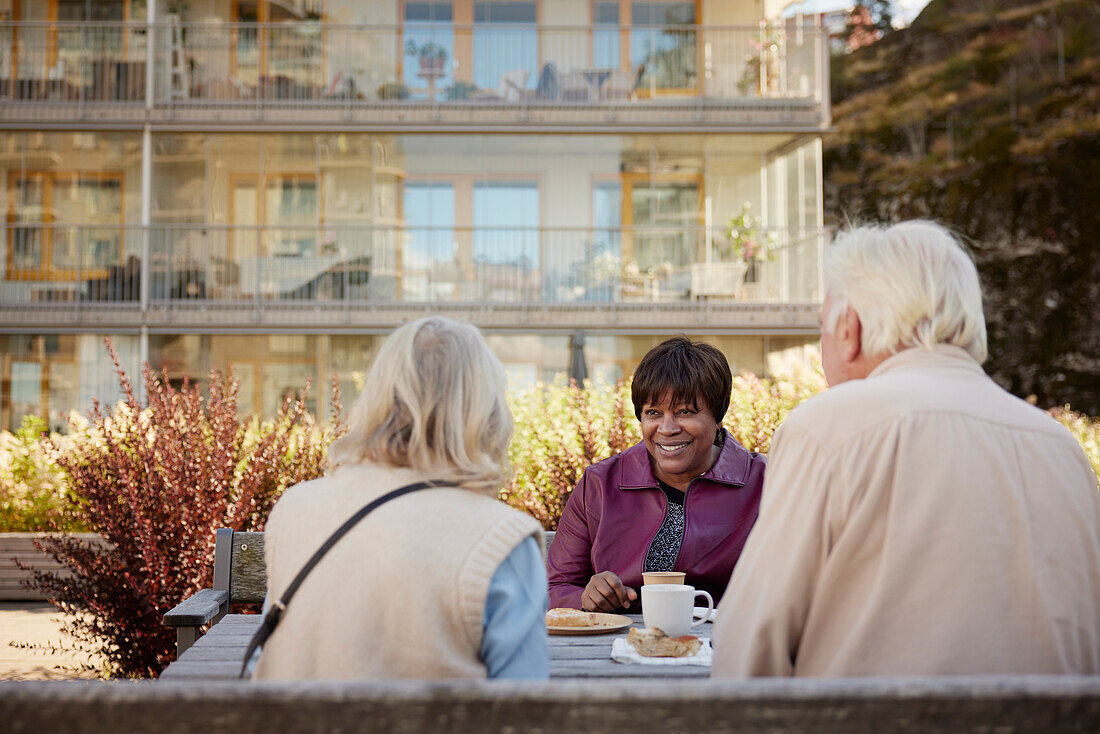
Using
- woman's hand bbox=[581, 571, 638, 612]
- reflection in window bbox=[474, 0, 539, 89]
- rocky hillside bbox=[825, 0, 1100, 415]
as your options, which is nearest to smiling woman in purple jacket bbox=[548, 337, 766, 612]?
A: woman's hand bbox=[581, 571, 638, 612]

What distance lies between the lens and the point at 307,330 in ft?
61.4

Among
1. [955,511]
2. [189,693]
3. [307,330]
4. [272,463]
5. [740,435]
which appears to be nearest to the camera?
[189,693]

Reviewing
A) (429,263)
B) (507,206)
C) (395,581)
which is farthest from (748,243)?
(395,581)

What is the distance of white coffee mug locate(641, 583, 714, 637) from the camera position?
2.58m

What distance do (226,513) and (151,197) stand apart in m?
15.3

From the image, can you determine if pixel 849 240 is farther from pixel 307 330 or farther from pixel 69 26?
pixel 69 26

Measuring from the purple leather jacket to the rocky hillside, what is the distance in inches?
868

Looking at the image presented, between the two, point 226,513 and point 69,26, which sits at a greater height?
point 69,26

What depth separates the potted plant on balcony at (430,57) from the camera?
19.5 metres

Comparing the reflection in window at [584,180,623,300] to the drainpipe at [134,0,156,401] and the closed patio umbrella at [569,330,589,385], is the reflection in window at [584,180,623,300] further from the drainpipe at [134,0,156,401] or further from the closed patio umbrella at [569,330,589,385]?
the drainpipe at [134,0,156,401]

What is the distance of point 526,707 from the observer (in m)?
1.37

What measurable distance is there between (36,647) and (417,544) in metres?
5.55

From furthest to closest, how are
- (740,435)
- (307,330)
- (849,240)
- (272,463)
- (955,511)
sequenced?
(307,330)
(740,435)
(272,463)
(849,240)
(955,511)

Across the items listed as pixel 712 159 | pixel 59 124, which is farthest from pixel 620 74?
pixel 59 124
